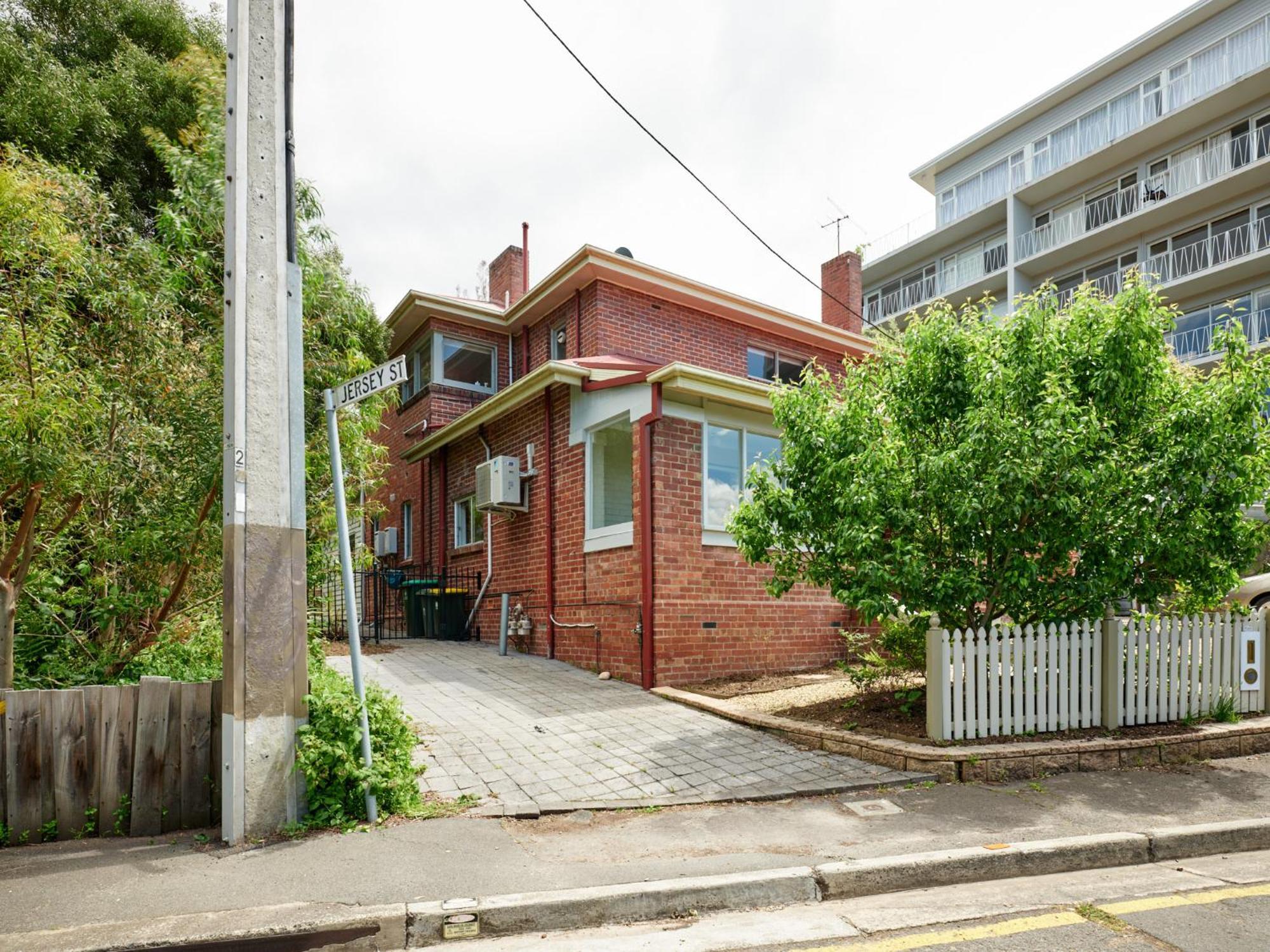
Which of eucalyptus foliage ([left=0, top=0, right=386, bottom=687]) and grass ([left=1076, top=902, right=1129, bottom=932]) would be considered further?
eucalyptus foliage ([left=0, top=0, right=386, bottom=687])

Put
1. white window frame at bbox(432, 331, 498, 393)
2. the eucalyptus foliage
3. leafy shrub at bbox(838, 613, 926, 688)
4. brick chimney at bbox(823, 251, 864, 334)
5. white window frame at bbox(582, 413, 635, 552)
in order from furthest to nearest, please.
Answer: brick chimney at bbox(823, 251, 864, 334)
white window frame at bbox(432, 331, 498, 393)
white window frame at bbox(582, 413, 635, 552)
leafy shrub at bbox(838, 613, 926, 688)
the eucalyptus foliage

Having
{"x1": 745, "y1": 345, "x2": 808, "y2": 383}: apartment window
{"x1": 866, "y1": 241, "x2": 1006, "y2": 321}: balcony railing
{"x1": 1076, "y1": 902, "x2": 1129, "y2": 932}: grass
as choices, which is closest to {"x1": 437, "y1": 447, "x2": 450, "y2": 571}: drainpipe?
{"x1": 745, "y1": 345, "x2": 808, "y2": 383}: apartment window

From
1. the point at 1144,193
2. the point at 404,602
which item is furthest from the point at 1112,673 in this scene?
the point at 1144,193

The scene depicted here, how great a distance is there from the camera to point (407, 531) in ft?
61.0

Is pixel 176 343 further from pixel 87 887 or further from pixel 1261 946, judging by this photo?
pixel 1261 946

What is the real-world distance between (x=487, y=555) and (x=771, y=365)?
712cm

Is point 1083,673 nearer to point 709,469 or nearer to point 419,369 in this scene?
point 709,469

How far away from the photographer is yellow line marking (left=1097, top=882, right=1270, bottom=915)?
4.14 metres

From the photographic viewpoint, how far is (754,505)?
27.4 ft

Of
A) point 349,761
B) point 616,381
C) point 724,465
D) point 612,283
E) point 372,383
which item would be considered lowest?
point 349,761

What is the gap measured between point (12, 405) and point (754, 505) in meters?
6.15

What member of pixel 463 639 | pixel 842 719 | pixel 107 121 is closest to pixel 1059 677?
pixel 842 719

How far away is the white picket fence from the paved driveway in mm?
1045

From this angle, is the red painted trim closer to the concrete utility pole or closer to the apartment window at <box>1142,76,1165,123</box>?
the concrete utility pole
